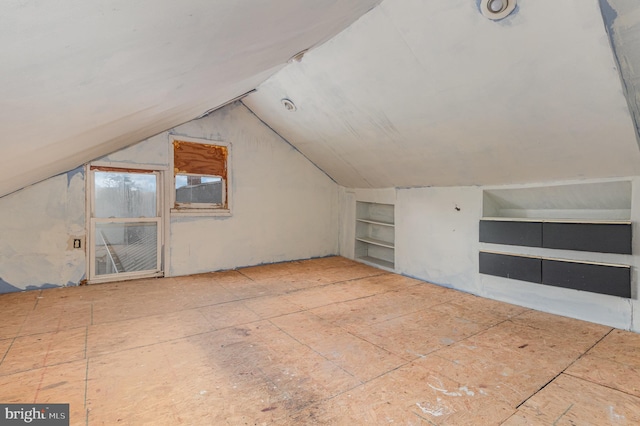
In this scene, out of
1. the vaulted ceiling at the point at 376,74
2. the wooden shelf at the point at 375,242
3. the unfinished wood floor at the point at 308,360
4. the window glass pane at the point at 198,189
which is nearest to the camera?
the vaulted ceiling at the point at 376,74

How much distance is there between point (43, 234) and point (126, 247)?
870mm

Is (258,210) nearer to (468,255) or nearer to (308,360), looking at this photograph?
(468,255)

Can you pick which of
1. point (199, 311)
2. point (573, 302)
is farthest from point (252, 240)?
point (573, 302)

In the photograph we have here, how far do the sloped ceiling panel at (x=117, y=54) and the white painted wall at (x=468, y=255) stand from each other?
2.59 m

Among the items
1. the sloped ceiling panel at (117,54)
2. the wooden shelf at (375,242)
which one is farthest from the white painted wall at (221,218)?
the sloped ceiling panel at (117,54)

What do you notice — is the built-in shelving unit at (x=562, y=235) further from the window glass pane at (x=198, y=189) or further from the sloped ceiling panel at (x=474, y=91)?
the window glass pane at (x=198, y=189)

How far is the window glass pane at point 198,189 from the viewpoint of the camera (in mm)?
4617

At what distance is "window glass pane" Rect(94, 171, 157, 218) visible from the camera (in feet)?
13.5

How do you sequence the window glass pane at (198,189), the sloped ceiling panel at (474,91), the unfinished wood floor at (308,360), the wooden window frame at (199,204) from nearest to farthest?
the unfinished wood floor at (308,360), the sloped ceiling panel at (474,91), the wooden window frame at (199,204), the window glass pane at (198,189)

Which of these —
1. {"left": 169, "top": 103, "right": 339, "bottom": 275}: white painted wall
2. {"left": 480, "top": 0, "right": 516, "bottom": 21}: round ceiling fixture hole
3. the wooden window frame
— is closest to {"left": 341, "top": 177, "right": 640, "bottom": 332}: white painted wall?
{"left": 169, "top": 103, "right": 339, "bottom": 275}: white painted wall

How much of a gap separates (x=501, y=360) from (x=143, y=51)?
2.78m

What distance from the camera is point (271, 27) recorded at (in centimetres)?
170

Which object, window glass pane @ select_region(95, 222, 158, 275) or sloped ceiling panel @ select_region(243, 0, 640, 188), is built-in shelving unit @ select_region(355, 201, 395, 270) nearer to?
sloped ceiling panel @ select_region(243, 0, 640, 188)

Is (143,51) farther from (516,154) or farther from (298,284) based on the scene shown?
(298,284)
